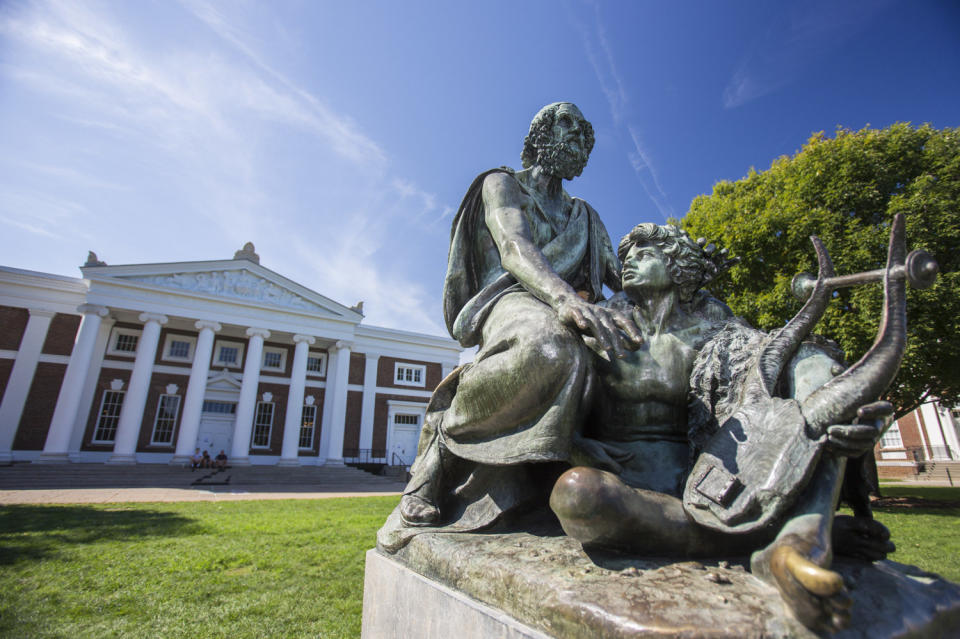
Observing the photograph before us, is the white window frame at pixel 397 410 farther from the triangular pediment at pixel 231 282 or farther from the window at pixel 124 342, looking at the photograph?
the window at pixel 124 342

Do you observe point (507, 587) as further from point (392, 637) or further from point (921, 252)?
point (921, 252)

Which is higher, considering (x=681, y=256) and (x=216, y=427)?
(x=216, y=427)

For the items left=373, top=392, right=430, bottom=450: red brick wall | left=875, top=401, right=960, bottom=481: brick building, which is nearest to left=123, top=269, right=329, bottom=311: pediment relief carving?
left=373, top=392, right=430, bottom=450: red brick wall

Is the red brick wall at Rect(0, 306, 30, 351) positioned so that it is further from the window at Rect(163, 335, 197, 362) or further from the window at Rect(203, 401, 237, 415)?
the window at Rect(203, 401, 237, 415)

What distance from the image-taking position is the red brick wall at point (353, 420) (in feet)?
104

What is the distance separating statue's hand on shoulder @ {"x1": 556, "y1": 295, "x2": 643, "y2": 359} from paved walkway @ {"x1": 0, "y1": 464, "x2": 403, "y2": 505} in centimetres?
1572

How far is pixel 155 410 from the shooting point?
2719 cm

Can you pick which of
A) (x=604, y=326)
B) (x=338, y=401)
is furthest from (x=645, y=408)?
(x=338, y=401)

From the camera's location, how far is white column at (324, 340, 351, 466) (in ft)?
95.6

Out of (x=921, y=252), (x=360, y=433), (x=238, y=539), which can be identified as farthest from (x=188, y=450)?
(x=921, y=252)

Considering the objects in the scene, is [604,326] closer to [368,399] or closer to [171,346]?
[368,399]

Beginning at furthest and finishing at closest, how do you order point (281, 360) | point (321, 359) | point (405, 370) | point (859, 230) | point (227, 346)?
point (405, 370)
point (321, 359)
point (281, 360)
point (227, 346)
point (859, 230)

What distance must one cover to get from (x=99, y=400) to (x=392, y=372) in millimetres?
17331

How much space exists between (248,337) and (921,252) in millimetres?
33045
